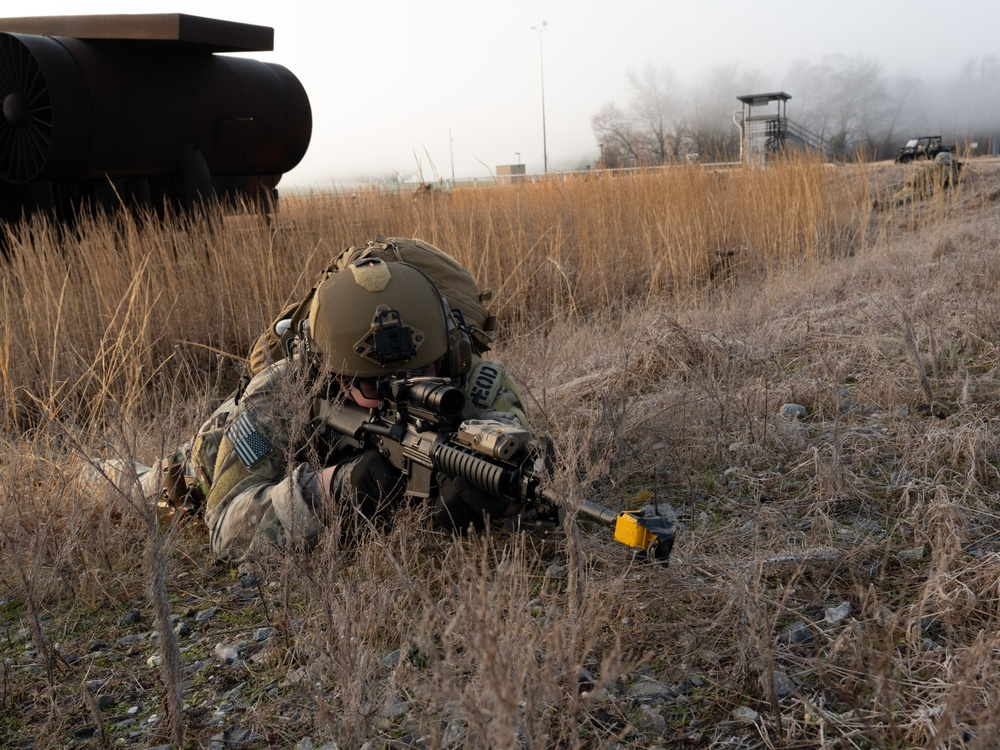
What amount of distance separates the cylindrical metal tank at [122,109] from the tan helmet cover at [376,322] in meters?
4.85

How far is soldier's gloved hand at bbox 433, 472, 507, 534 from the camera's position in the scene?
6.36ft

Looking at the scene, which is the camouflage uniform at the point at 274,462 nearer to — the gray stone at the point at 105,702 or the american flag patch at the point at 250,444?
the american flag patch at the point at 250,444

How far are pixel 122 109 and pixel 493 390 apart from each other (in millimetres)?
5241

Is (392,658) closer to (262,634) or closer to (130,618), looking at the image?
(262,634)

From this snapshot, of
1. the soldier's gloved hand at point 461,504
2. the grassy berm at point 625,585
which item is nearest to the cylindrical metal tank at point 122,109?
the grassy berm at point 625,585

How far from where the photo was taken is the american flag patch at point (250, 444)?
2.34m

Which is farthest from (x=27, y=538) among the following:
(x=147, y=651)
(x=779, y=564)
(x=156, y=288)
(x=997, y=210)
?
(x=997, y=210)

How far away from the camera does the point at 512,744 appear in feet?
3.64

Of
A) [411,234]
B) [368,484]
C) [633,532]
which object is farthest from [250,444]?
[411,234]

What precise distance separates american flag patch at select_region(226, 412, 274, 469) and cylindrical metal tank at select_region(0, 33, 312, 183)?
4788 millimetres

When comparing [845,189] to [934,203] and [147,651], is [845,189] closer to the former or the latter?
[934,203]

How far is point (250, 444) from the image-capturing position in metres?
2.35

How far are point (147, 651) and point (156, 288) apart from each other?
358 centimetres

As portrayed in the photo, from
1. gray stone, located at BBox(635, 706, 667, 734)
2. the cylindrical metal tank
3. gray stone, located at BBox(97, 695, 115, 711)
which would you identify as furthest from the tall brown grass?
gray stone, located at BBox(635, 706, 667, 734)
